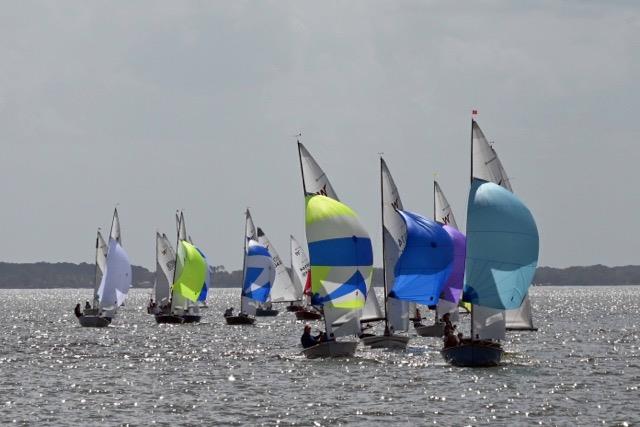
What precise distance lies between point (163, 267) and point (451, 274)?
46624 millimetres

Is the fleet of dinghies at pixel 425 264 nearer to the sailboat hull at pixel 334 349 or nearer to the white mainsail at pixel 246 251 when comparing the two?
the sailboat hull at pixel 334 349

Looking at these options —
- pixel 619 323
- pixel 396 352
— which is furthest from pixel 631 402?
pixel 619 323

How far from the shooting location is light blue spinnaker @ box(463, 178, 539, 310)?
54344mm

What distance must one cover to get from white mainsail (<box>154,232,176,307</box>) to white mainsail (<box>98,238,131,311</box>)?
811 cm

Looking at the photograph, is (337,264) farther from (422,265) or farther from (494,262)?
(494,262)

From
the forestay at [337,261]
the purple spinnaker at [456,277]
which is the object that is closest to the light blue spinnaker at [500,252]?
the forestay at [337,261]

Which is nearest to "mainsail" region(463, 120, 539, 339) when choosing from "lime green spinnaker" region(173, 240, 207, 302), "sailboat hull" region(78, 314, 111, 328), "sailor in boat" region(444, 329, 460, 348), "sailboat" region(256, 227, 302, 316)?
"sailor in boat" region(444, 329, 460, 348)

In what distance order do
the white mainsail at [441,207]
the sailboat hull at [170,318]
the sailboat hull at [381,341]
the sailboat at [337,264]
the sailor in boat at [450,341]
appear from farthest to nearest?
the sailboat hull at [170,318], the white mainsail at [441,207], the sailboat hull at [381,341], the sailboat at [337,264], the sailor in boat at [450,341]

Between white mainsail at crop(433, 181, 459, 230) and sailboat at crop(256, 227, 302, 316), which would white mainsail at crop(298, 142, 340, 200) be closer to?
white mainsail at crop(433, 181, 459, 230)

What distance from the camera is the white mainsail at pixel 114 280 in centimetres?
10288

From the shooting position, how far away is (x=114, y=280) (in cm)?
10319

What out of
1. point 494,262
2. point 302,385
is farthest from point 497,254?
point 302,385

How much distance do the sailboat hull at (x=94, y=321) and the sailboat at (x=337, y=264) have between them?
4244 centimetres

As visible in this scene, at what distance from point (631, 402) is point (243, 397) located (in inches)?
529
